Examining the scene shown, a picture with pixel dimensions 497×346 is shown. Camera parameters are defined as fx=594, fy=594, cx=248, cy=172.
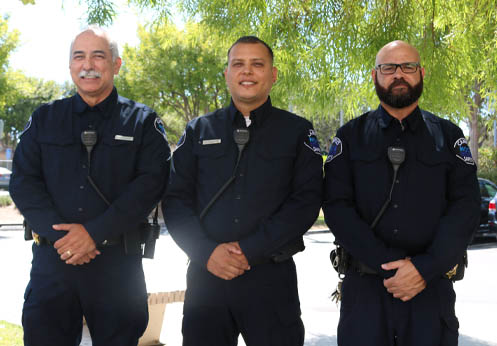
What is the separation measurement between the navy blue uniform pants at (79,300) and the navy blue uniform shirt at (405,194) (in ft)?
3.79

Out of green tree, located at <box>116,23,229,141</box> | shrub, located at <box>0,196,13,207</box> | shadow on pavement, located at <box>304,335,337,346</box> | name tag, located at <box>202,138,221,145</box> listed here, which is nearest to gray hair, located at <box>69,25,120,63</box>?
name tag, located at <box>202,138,221,145</box>

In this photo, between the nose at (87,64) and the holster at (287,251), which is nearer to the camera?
the holster at (287,251)

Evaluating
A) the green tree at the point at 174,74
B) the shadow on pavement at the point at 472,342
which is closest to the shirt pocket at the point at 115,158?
the shadow on pavement at the point at 472,342

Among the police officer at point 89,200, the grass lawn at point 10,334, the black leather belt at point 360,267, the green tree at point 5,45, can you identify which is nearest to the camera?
the black leather belt at point 360,267

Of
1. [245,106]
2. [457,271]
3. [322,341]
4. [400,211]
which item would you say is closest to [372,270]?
[400,211]

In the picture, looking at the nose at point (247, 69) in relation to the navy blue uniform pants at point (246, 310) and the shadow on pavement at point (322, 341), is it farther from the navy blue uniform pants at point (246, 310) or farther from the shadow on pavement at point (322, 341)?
the shadow on pavement at point (322, 341)

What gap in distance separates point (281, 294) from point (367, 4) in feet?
9.55

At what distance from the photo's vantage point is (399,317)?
9.50ft

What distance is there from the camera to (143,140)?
3258 millimetres

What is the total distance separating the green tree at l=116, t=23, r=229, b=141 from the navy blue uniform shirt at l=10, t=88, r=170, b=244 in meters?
19.6

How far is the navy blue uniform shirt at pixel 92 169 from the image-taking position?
3072 millimetres

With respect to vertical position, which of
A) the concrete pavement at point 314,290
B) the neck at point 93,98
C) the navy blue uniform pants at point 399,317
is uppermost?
the neck at point 93,98

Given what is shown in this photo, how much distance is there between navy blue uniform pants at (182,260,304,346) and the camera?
2.98m

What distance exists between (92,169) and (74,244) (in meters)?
0.43
